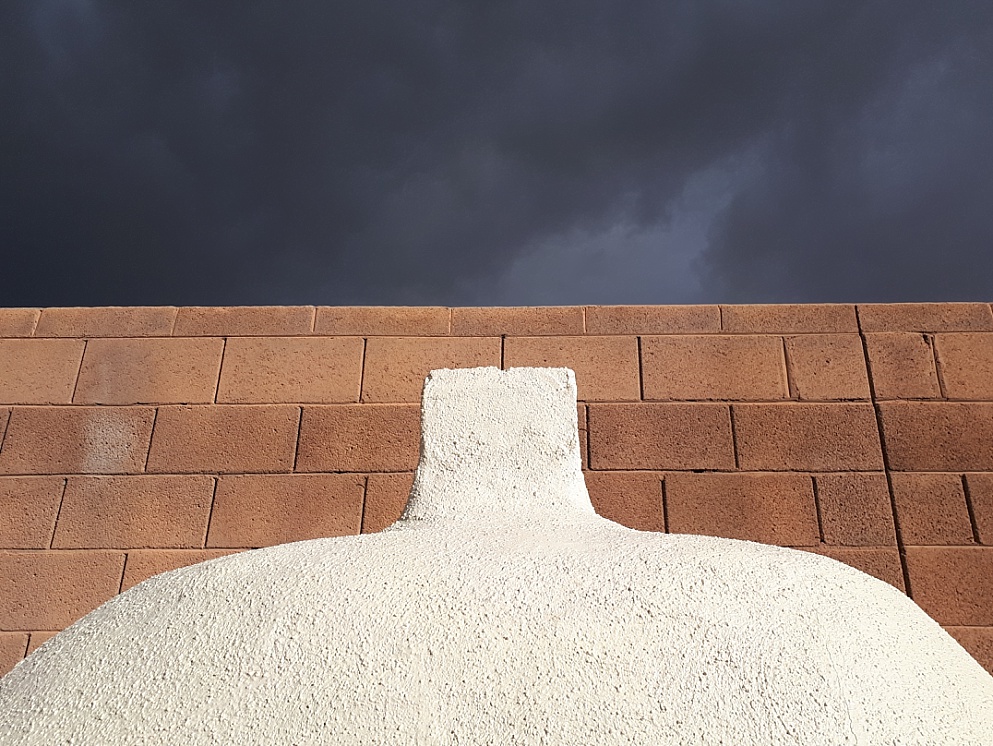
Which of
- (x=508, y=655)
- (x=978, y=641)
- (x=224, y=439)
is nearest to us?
(x=508, y=655)

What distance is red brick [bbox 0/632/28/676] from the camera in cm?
242

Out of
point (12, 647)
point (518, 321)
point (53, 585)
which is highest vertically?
point (518, 321)

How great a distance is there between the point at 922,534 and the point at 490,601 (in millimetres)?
1986

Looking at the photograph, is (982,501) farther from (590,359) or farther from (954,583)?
(590,359)

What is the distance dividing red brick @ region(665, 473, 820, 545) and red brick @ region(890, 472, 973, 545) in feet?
0.91

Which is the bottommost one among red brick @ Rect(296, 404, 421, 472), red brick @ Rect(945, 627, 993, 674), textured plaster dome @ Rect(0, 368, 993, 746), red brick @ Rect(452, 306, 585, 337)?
textured plaster dome @ Rect(0, 368, 993, 746)

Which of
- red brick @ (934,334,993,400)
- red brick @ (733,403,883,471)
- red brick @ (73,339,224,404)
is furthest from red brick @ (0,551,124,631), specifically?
red brick @ (934,334,993,400)

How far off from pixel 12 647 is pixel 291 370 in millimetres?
1225

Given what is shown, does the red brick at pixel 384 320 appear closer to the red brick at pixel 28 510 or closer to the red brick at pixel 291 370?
the red brick at pixel 291 370

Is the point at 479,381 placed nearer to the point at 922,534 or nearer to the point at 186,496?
the point at 186,496

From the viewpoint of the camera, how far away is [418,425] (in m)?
2.62

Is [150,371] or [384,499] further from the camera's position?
[150,371]

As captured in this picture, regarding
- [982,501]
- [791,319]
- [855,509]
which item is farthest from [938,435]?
[791,319]

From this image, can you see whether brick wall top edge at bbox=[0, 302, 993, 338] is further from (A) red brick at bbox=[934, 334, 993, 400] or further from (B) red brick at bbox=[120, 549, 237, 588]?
(B) red brick at bbox=[120, 549, 237, 588]
